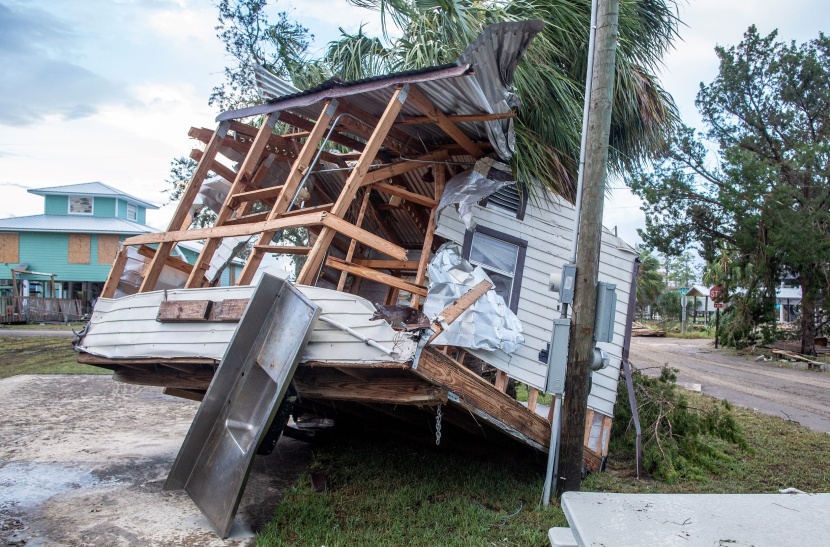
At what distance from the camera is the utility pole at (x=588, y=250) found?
18.9 feet

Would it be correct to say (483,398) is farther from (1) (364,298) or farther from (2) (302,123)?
(2) (302,123)

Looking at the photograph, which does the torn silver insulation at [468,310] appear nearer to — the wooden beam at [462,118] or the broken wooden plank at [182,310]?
the wooden beam at [462,118]

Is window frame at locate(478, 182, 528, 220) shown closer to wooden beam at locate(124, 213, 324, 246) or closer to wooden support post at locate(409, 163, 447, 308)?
wooden support post at locate(409, 163, 447, 308)

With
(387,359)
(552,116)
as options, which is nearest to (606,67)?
(552,116)

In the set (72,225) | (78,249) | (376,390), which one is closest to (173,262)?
(376,390)

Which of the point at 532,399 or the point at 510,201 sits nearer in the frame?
the point at 532,399

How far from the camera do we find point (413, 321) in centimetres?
484

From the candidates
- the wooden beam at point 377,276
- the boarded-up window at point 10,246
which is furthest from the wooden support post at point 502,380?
the boarded-up window at point 10,246

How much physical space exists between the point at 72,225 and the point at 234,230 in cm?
3001

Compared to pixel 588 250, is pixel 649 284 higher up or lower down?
higher up

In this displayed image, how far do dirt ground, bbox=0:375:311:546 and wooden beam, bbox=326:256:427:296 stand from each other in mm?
2264

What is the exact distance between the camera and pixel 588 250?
5.79 m

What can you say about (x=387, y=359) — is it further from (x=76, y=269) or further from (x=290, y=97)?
(x=76, y=269)

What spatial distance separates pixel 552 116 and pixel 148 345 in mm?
5082
